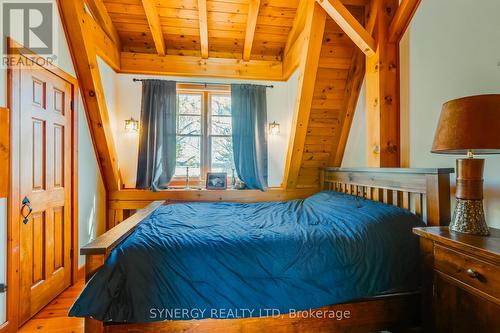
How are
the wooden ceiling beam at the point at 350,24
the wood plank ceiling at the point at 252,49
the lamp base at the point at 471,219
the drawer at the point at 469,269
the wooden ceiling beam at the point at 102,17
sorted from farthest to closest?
the wooden ceiling beam at the point at 102,17
the wood plank ceiling at the point at 252,49
the wooden ceiling beam at the point at 350,24
the lamp base at the point at 471,219
the drawer at the point at 469,269

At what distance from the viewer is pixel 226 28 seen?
3.16 metres

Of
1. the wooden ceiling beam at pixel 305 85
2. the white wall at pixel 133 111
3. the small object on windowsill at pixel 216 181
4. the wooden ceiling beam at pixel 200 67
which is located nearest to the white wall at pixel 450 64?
the wooden ceiling beam at pixel 305 85

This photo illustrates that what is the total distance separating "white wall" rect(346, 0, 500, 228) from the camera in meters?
1.35

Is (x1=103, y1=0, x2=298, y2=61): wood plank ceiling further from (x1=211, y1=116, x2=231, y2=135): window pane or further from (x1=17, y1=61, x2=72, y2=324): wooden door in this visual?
(x1=17, y1=61, x2=72, y2=324): wooden door

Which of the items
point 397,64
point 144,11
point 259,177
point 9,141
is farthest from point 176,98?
point 397,64

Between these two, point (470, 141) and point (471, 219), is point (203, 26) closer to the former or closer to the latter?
point (470, 141)

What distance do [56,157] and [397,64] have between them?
3.21 metres

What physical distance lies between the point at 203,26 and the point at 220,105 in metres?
1.04

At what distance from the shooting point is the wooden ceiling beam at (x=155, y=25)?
2701 millimetres

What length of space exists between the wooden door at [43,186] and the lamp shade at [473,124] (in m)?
2.78

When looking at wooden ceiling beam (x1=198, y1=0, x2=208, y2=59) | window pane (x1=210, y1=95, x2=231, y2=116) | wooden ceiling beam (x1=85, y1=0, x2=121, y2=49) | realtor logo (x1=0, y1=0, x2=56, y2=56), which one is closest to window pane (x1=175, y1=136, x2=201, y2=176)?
window pane (x1=210, y1=95, x2=231, y2=116)

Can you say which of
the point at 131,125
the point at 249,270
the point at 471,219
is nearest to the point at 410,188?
the point at 471,219

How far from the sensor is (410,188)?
1.73 meters

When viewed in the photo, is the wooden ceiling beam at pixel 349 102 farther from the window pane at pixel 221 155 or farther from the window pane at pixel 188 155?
the window pane at pixel 188 155
